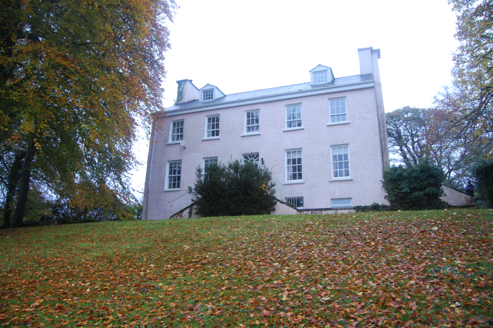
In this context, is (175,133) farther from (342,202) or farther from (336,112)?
(342,202)

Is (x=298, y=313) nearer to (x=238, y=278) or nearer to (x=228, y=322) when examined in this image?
(x=228, y=322)

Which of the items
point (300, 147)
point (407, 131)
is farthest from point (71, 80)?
point (407, 131)

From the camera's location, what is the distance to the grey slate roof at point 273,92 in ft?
67.2

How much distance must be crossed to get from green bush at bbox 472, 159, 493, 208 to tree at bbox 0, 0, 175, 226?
13311mm

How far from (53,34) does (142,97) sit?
3.68 metres

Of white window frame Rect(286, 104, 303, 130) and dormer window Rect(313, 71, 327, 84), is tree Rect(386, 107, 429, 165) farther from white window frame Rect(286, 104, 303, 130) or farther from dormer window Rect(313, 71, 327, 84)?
white window frame Rect(286, 104, 303, 130)

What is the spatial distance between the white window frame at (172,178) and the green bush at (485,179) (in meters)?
16.8

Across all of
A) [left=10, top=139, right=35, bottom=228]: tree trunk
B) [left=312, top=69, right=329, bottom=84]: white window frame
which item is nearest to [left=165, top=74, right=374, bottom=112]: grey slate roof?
[left=312, top=69, right=329, bottom=84]: white window frame

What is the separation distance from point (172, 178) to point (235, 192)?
299 inches

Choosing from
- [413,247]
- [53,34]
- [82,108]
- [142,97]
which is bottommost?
[413,247]

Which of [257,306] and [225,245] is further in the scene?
[225,245]

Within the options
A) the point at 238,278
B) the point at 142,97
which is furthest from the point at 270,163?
the point at 238,278

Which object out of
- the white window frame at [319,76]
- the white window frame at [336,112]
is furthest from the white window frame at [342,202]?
the white window frame at [319,76]

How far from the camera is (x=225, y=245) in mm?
9281
